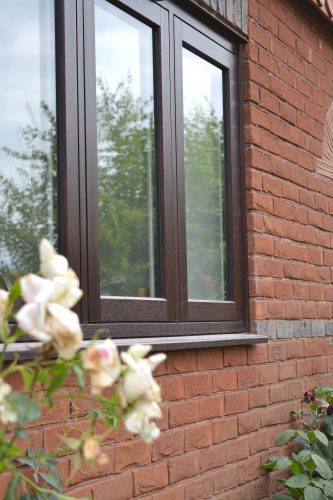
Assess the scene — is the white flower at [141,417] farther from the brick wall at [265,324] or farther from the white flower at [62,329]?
the brick wall at [265,324]

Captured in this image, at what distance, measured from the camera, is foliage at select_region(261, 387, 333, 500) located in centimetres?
334

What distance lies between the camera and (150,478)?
111 inches

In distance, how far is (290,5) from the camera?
163 inches

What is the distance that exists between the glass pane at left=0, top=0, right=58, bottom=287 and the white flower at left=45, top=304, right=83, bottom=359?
134 centimetres

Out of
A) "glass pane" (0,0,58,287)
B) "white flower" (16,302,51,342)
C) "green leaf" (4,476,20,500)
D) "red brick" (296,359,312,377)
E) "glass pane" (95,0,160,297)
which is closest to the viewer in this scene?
"white flower" (16,302,51,342)

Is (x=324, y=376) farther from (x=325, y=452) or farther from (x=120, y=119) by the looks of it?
(x=120, y=119)

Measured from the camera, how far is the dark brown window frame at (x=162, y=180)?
257cm

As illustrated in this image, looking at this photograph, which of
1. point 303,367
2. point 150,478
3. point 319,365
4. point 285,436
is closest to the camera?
point 150,478

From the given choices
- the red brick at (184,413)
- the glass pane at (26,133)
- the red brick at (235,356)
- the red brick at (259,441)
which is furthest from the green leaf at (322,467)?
the glass pane at (26,133)

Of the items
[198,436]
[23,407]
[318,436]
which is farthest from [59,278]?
[318,436]

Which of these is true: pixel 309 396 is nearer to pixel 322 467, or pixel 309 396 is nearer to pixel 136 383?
pixel 322 467

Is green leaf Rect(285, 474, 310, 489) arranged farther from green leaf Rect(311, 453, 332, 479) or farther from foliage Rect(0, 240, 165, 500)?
foliage Rect(0, 240, 165, 500)

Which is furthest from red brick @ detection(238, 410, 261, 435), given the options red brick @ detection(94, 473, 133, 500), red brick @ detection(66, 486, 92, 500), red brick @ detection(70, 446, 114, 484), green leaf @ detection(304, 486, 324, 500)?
red brick @ detection(66, 486, 92, 500)

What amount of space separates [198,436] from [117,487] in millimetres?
560
